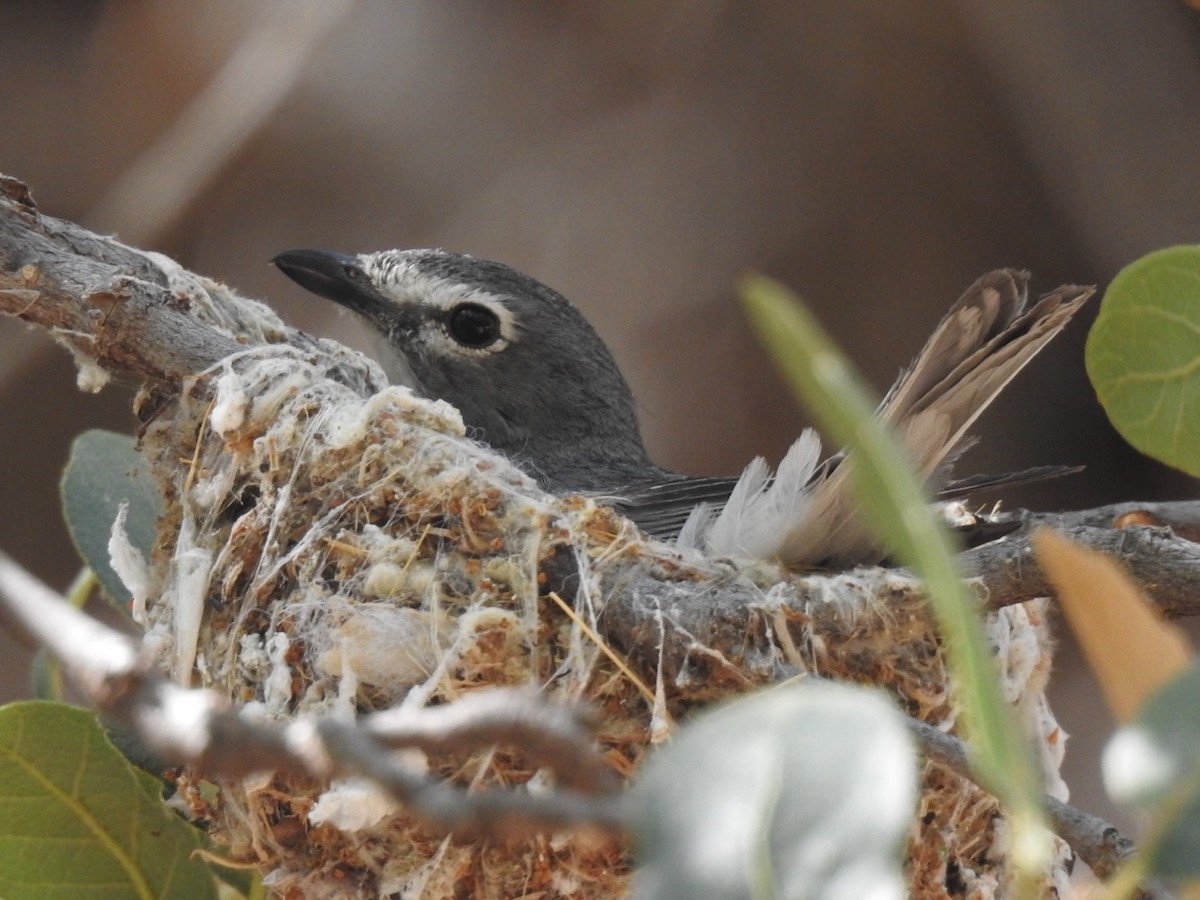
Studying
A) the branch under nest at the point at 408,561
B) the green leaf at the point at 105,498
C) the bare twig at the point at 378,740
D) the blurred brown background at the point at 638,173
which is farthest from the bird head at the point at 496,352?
the bare twig at the point at 378,740

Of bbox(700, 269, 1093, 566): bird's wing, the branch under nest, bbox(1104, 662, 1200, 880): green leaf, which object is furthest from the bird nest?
bbox(1104, 662, 1200, 880): green leaf

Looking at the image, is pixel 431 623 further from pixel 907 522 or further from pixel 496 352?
pixel 496 352

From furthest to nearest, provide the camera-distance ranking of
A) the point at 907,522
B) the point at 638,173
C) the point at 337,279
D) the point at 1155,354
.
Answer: the point at 638,173 → the point at 337,279 → the point at 1155,354 → the point at 907,522

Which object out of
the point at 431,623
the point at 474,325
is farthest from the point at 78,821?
the point at 474,325

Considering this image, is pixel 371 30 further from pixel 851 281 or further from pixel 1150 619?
pixel 1150 619

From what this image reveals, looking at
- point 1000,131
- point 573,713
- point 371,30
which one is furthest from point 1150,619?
point 371,30

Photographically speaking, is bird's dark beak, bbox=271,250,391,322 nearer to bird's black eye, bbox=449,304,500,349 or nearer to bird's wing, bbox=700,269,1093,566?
bird's black eye, bbox=449,304,500,349
